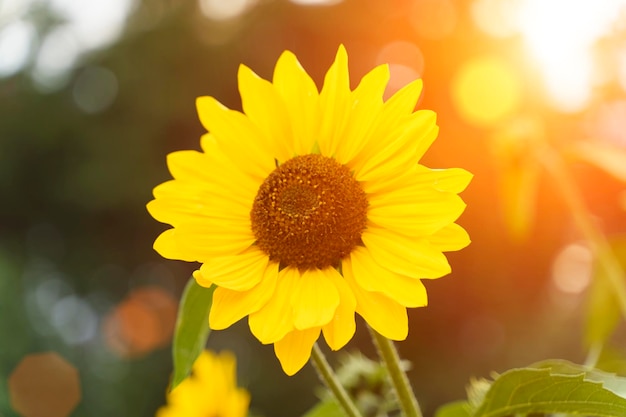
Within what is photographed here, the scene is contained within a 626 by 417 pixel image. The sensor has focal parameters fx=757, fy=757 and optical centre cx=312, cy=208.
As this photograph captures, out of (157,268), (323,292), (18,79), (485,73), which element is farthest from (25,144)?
(323,292)

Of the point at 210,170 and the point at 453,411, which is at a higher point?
the point at 210,170

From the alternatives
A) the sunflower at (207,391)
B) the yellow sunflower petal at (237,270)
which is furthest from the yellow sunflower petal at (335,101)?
the sunflower at (207,391)

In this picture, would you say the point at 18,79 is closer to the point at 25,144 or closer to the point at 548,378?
the point at 25,144

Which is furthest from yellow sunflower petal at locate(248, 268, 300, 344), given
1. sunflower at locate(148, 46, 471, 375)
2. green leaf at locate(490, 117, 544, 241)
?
green leaf at locate(490, 117, 544, 241)

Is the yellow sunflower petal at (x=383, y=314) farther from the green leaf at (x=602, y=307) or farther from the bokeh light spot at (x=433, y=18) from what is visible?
the bokeh light spot at (x=433, y=18)

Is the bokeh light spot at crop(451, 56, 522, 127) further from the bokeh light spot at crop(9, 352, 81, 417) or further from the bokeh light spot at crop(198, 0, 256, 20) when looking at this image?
the bokeh light spot at crop(9, 352, 81, 417)

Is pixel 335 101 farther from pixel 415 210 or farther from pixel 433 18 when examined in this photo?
pixel 433 18

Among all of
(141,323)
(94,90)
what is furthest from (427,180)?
(94,90)
